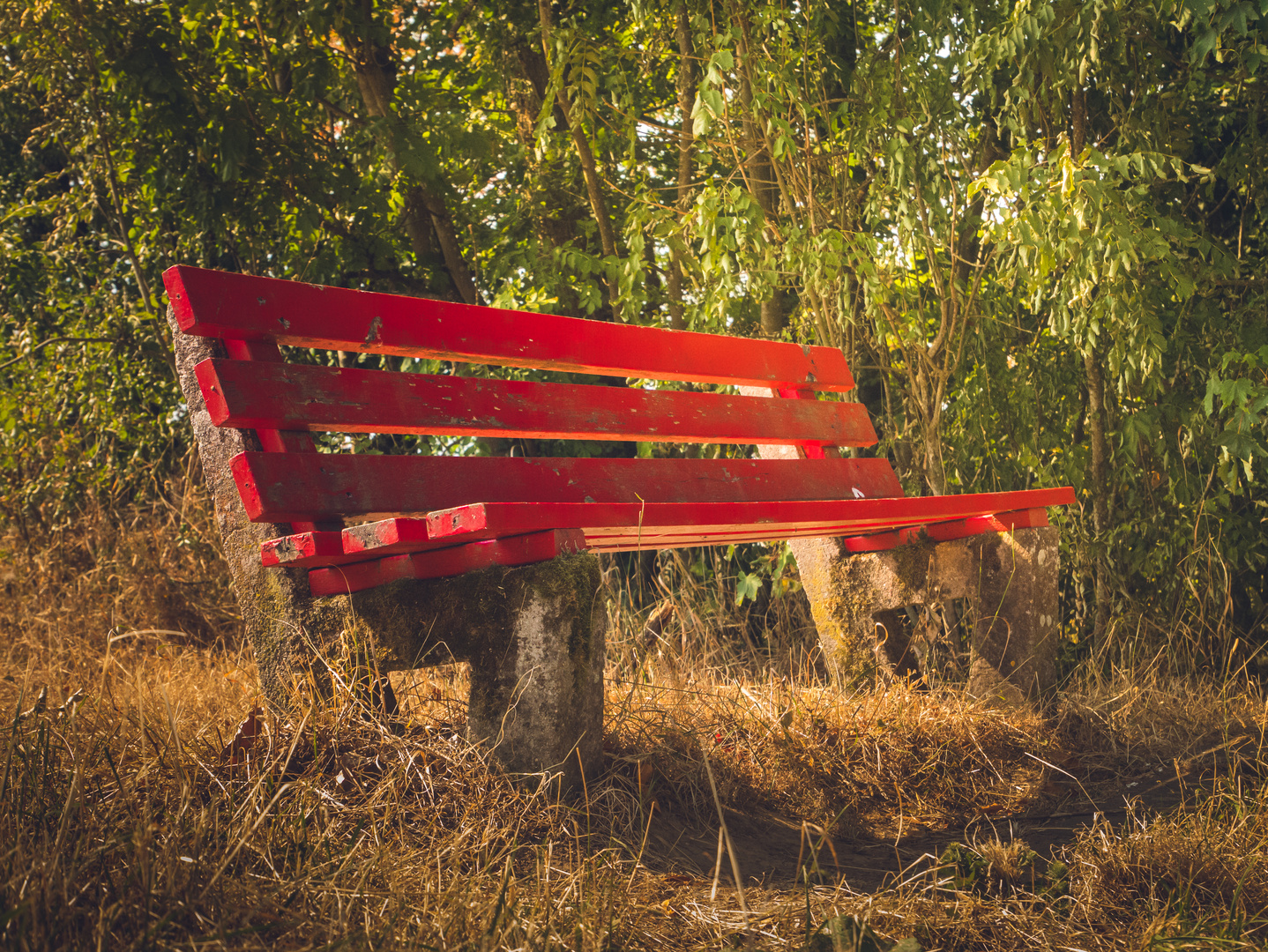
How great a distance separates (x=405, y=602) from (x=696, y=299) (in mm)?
3242

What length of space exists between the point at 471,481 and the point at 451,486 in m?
0.05

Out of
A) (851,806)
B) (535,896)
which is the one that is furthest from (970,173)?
(535,896)

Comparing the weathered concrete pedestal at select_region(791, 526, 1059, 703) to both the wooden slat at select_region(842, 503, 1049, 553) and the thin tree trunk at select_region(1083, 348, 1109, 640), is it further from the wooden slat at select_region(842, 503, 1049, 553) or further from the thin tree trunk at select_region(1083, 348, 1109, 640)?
the thin tree trunk at select_region(1083, 348, 1109, 640)

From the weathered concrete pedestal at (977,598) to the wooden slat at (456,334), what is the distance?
28.2 inches

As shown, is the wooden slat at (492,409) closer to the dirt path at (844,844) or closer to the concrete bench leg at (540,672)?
the concrete bench leg at (540,672)

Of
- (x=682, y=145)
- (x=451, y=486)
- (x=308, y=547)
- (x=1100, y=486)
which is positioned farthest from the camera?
(x=682, y=145)

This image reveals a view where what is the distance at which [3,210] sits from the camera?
6680mm

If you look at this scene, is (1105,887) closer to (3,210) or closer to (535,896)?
(535,896)

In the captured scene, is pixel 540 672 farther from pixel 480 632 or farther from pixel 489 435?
pixel 489 435

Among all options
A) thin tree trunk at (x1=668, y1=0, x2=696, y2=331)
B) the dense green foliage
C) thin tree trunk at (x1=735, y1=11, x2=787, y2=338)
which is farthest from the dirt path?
thin tree trunk at (x1=668, y1=0, x2=696, y2=331)

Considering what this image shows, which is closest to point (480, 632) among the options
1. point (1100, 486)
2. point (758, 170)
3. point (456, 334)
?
point (456, 334)

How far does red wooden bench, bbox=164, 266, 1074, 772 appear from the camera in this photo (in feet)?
6.32

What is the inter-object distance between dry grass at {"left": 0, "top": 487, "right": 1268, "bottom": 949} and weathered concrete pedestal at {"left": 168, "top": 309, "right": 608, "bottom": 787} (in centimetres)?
11

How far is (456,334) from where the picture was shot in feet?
8.01
